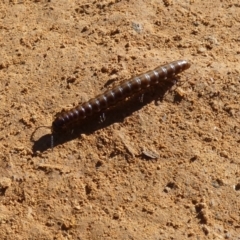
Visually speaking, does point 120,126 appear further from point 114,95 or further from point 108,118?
point 114,95

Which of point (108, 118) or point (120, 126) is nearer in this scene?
point (120, 126)

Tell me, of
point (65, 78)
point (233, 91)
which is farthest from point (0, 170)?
point (233, 91)

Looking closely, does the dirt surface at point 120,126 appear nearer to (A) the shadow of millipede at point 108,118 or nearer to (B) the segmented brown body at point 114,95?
(A) the shadow of millipede at point 108,118

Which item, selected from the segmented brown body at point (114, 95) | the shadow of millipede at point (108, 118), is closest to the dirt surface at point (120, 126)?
the shadow of millipede at point (108, 118)

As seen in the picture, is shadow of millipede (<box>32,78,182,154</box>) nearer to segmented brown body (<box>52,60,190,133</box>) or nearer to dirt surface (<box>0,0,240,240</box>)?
dirt surface (<box>0,0,240,240</box>)

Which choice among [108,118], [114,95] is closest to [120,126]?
[108,118]

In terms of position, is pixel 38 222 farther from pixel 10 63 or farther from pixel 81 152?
pixel 10 63
